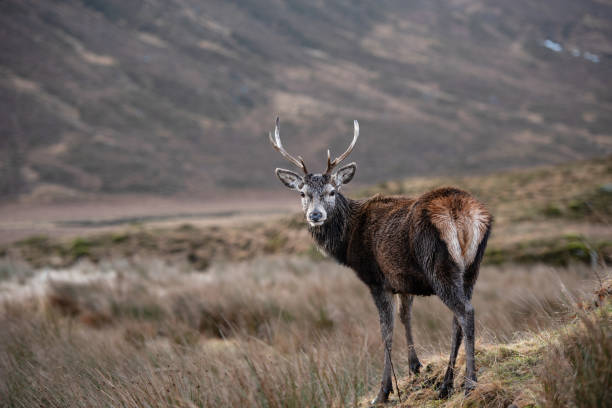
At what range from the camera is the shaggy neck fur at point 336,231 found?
572 cm

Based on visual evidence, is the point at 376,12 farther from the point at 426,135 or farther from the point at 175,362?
the point at 175,362

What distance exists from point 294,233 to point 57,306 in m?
13.3

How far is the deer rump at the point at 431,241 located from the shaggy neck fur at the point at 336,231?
817 millimetres

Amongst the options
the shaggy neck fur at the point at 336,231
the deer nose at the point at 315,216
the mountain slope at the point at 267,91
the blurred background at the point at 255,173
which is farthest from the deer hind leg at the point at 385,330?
the mountain slope at the point at 267,91

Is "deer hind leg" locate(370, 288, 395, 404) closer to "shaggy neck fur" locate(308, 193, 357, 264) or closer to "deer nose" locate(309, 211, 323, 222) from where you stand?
"shaggy neck fur" locate(308, 193, 357, 264)

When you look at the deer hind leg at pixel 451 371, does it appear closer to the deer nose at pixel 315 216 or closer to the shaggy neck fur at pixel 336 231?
the shaggy neck fur at pixel 336 231

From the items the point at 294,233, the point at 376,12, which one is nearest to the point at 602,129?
the point at 376,12

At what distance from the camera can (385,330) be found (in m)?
4.87

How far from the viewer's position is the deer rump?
4105 mm

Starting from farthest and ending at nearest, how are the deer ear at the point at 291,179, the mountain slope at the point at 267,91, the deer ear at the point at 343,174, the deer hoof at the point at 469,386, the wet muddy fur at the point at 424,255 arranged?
the mountain slope at the point at 267,91 → the deer ear at the point at 291,179 → the deer ear at the point at 343,174 → the wet muddy fur at the point at 424,255 → the deer hoof at the point at 469,386

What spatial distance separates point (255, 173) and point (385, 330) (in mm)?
59983

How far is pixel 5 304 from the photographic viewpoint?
994 centimetres

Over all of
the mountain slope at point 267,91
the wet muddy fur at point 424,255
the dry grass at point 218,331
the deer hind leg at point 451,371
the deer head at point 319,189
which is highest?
the mountain slope at point 267,91

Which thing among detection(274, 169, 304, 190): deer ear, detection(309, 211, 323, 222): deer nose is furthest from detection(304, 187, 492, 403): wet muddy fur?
detection(274, 169, 304, 190): deer ear
